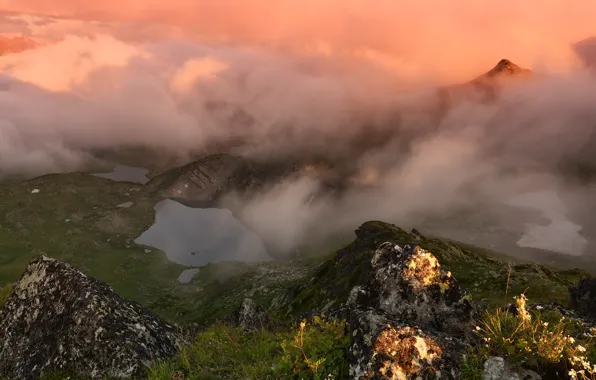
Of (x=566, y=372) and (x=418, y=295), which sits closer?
(x=566, y=372)

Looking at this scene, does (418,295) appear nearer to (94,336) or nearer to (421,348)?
(421,348)

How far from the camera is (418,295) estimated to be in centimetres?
1257

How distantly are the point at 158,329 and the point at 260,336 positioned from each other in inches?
136

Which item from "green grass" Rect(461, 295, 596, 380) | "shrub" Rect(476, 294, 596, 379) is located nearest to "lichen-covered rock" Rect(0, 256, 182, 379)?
"green grass" Rect(461, 295, 596, 380)

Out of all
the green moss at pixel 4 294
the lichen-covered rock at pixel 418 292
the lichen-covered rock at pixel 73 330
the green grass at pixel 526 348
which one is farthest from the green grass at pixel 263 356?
the green moss at pixel 4 294

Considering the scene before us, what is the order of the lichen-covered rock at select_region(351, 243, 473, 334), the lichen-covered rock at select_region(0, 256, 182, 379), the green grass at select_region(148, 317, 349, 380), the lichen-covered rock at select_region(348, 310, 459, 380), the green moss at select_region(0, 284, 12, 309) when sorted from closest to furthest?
the lichen-covered rock at select_region(348, 310, 459, 380) → the green grass at select_region(148, 317, 349, 380) → the lichen-covered rock at select_region(351, 243, 473, 334) → the lichen-covered rock at select_region(0, 256, 182, 379) → the green moss at select_region(0, 284, 12, 309)

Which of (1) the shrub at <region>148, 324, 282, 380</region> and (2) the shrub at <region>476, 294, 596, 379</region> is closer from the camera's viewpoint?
(2) the shrub at <region>476, 294, 596, 379</region>

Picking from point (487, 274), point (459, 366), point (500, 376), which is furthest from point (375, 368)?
point (487, 274)

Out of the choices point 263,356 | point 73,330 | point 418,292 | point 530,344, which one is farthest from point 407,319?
point 73,330

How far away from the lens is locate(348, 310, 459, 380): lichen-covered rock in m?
8.78

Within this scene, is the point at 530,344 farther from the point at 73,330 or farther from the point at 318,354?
the point at 73,330

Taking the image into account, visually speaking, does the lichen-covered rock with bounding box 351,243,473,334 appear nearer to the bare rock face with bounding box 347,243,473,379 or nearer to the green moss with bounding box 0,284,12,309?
the bare rock face with bounding box 347,243,473,379

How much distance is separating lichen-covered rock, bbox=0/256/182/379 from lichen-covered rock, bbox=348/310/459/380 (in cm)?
698

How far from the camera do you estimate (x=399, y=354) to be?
29.3ft
